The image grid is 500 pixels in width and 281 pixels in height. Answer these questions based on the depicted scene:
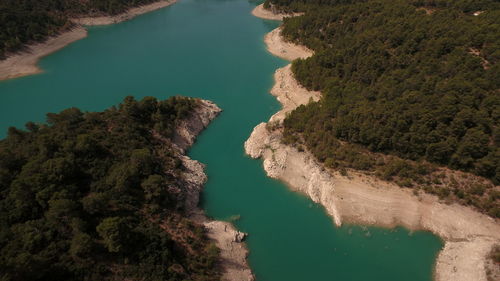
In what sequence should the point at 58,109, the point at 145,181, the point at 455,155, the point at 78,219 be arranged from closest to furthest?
the point at 78,219 → the point at 145,181 → the point at 455,155 → the point at 58,109

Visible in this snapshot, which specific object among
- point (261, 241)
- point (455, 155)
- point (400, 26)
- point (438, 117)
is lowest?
point (261, 241)

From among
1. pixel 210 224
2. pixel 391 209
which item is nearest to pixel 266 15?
pixel 391 209

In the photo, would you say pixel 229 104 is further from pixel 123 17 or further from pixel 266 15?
pixel 123 17

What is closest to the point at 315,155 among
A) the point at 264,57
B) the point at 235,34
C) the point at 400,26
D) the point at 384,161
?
the point at 384,161

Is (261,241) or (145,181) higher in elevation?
(145,181)

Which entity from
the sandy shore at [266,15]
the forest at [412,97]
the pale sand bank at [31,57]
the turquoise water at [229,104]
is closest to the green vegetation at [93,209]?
the turquoise water at [229,104]

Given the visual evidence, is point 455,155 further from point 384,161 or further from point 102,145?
point 102,145

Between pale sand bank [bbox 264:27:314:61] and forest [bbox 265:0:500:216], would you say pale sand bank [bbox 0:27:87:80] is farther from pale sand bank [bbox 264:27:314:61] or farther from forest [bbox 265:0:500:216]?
forest [bbox 265:0:500:216]

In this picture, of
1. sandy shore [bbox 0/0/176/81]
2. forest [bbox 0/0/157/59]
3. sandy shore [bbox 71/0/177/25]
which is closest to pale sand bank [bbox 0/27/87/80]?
sandy shore [bbox 0/0/176/81]
